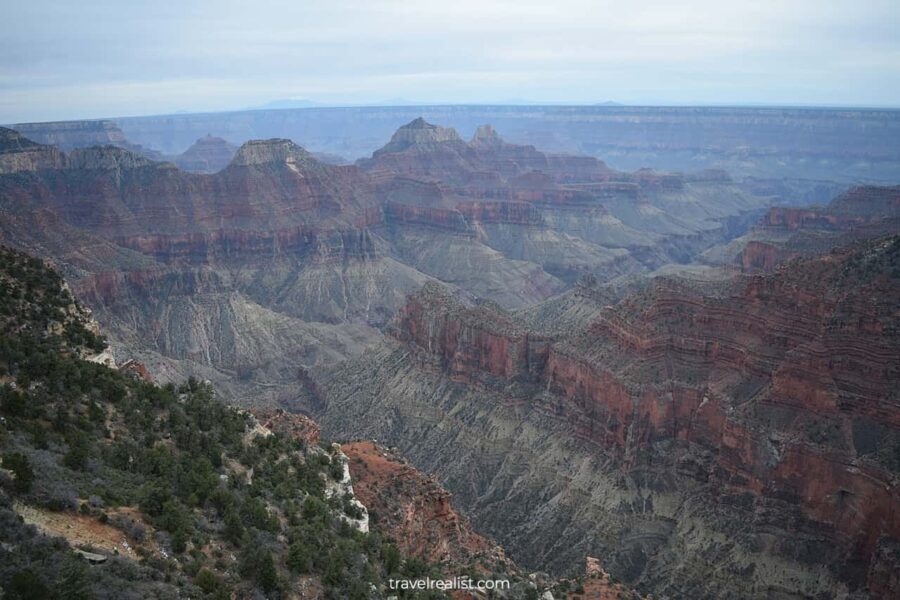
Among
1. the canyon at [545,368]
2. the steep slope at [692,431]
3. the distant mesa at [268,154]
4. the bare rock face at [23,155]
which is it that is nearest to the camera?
the steep slope at [692,431]

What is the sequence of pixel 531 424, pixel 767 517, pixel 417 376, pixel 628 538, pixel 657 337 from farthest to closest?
pixel 417 376 → pixel 531 424 → pixel 657 337 → pixel 628 538 → pixel 767 517

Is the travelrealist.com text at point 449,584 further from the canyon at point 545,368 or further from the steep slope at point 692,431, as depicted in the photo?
the steep slope at point 692,431

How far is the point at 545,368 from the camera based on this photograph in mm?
61781

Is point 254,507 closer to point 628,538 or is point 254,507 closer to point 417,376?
point 628,538

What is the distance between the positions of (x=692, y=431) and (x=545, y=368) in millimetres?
14481

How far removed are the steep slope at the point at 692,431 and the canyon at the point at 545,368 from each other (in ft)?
0.53

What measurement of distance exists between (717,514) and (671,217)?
14565cm

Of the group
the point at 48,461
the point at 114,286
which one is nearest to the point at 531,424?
the point at 48,461

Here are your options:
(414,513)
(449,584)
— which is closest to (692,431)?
(414,513)

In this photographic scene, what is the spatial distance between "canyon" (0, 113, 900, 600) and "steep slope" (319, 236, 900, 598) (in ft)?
0.53

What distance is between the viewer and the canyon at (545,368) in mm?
42250

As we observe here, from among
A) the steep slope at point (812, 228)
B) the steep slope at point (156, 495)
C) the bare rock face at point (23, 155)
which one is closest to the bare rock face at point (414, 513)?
the steep slope at point (156, 495)

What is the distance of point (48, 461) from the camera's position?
22.2m

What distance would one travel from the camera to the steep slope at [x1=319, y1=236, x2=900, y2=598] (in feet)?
138
